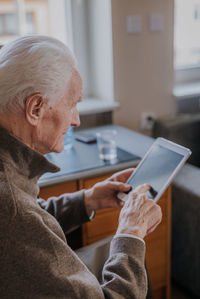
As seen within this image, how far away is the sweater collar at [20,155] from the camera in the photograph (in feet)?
2.67

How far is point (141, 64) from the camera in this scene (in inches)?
81.7

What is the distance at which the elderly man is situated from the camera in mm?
754

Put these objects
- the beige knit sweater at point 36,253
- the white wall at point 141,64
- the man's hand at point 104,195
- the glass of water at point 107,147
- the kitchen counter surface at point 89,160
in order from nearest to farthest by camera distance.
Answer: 1. the beige knit sweater at point 36,253
2. the man's hand at point 104,195
3. the kitchen counter surface at point 89,160
4. the glass of water at point 107,147
5. the white wall at point 141,64

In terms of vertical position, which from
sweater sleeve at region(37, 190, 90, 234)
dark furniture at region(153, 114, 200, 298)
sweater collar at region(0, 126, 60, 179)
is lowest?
dark furniture at region(153, 114, 200, 298)

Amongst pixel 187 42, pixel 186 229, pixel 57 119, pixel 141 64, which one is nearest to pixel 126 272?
pixel 57 119

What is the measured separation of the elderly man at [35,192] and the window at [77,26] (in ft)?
3.78

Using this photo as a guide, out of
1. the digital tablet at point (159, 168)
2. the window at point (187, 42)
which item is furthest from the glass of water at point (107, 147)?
the window at point (187, 42)

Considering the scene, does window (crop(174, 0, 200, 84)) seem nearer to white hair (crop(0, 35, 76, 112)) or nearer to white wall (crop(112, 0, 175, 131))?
white wall (crop(112, 0, 175, 131))

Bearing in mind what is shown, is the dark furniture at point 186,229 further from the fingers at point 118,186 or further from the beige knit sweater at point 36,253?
the beige knit sweater at point 36,253

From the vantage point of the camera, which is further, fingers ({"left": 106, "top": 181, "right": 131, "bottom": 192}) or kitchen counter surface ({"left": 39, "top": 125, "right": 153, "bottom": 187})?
kitchen counter surface ({"left": 39, "top": 125, "right": 153, "bottom": 187})

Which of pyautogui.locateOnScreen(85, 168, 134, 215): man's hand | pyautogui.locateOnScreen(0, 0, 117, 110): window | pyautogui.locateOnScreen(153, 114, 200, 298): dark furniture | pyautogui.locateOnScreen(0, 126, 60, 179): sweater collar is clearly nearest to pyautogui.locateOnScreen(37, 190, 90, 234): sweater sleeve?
pyautogui.locateOnScreen(85, 168, 134, 215): man's hand

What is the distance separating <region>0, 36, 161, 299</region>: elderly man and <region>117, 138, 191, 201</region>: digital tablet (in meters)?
0.20

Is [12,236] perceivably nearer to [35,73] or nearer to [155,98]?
[35,73]

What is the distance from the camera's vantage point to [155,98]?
2.18m
